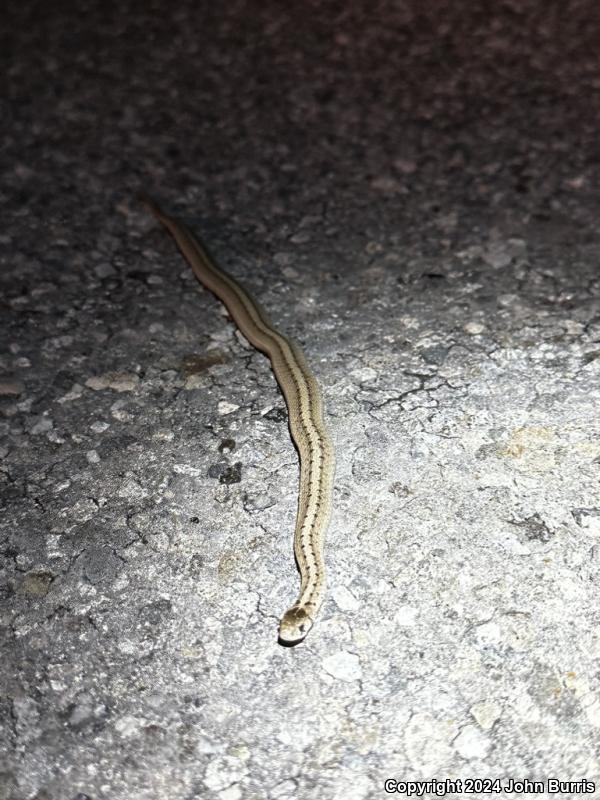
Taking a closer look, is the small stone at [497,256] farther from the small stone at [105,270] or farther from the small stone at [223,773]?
the small stone at [223,773]

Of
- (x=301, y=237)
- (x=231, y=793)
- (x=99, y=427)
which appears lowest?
(x=231, y=793)

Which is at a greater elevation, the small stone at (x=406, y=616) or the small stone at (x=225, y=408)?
the small stone at (x=225, y=408)

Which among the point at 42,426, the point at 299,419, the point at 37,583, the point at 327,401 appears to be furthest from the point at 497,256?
the point at 37,583

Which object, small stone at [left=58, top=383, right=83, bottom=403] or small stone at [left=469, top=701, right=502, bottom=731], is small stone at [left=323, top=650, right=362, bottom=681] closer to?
small stone at [left=469, top=701, right=502, bottom=731]

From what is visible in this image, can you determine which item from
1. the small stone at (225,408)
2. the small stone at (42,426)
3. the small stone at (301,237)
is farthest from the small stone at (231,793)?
the small stone at (301,237)

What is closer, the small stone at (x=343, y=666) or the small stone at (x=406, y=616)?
the small stone at (x=343, y=666)

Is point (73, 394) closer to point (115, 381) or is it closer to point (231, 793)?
point (115, 381)

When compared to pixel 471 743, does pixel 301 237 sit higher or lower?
higher

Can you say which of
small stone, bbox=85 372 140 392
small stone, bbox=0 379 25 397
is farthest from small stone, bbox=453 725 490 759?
small stone, bbox=0 379 25 397

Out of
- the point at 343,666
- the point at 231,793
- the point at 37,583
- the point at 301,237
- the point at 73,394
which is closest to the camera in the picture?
the point at 231,793
